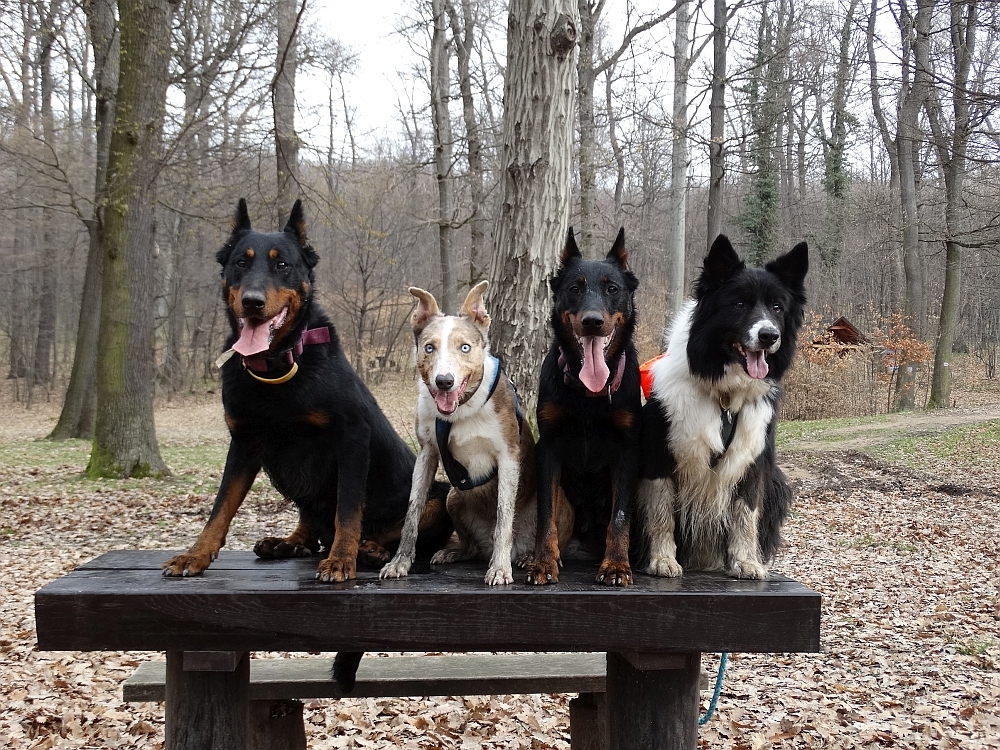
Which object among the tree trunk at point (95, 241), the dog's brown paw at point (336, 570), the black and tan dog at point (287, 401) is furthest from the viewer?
the tree trunk at point (95, 241)

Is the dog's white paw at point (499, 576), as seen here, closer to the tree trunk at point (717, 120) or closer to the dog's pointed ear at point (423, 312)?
the dog's pointed ear at point (423, 312)

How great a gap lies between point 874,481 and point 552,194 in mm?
8978

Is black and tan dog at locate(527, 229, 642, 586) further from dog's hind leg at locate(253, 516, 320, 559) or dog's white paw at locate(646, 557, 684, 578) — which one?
dog's hind leg at locate(253, 516, 320, 559)

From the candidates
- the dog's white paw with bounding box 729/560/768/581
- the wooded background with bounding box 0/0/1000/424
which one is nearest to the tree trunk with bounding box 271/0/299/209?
the wooded background with bounding box 0/0/1000/424

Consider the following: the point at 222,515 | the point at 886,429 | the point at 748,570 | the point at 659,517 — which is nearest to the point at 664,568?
the point at 659,517

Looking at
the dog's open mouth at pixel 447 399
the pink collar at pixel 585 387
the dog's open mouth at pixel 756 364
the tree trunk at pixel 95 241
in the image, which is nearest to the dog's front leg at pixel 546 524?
the pink collar at pixel 585 387

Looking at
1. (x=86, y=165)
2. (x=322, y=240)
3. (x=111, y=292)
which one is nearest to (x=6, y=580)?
(x=111, y=292)

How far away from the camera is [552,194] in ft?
19.3

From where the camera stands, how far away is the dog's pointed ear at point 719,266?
10.2 feet

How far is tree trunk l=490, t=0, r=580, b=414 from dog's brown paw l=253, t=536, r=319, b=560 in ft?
9.26

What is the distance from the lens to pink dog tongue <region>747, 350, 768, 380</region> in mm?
2990

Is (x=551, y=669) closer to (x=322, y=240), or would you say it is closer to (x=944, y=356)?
(x=944, y=356)

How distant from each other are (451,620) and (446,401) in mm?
768

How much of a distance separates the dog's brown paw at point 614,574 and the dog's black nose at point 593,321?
889 mm
